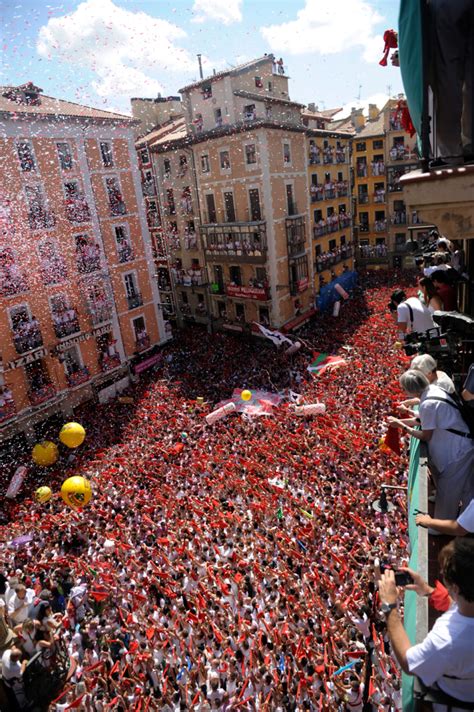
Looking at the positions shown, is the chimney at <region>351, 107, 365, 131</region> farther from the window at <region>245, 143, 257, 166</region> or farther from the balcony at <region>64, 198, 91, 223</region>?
the balcony at <region>64, 198, 91, 223</region>

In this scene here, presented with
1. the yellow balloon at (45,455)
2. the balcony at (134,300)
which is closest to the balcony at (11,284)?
the balcony at (134,300)

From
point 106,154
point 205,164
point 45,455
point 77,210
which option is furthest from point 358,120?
point 45,455

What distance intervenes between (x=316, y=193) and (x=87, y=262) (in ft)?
57.8

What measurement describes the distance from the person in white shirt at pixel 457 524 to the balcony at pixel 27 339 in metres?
20.2

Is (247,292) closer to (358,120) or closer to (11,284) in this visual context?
(11,284)

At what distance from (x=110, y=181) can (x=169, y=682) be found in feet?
74.6

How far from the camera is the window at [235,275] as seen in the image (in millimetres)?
29956

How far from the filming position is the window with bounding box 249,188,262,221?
27453 millimetres

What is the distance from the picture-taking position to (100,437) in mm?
19594

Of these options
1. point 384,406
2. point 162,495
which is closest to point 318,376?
point 384,406

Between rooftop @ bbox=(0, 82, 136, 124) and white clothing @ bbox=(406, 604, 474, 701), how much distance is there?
22.7m

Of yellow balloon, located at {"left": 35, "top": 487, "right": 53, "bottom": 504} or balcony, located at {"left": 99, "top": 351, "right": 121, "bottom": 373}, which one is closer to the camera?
yellow balloon, located at {"left": 35, "top": 487, "right": 53, "bottom": 504}

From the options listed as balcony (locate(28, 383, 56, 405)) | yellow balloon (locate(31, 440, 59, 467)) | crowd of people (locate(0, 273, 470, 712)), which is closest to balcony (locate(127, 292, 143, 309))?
balcony (locate(28, 383, 56, 405))

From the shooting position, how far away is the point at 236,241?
2862 centimetres
